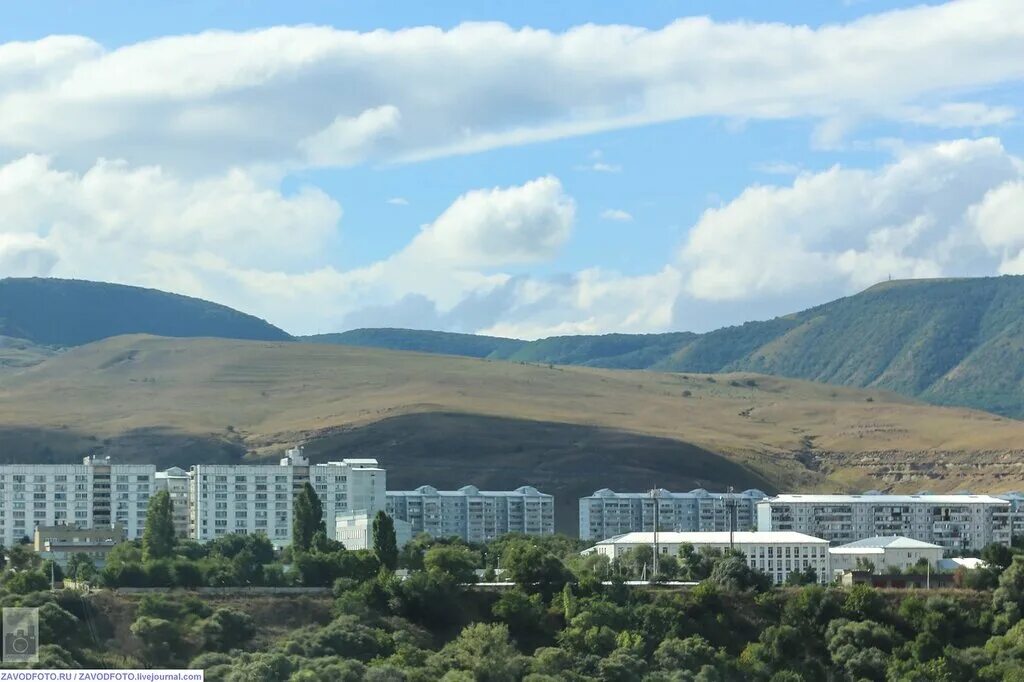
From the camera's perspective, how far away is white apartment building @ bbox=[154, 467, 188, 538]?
12456cm

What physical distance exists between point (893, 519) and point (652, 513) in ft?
65.0

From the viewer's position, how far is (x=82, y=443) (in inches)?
7402

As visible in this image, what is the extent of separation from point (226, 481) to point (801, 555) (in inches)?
1575

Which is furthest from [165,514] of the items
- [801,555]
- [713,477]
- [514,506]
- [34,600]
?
[713,477]

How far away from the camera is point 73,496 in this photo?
118938mm

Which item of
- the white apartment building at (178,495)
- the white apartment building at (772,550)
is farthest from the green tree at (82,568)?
the white apartment building at (178,495)

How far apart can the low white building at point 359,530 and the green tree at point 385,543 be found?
21364 millimetres

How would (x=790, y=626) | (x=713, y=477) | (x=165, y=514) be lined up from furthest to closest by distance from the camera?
(x=713, y=477) → (x=165, y=514) → (x=790, y=626)

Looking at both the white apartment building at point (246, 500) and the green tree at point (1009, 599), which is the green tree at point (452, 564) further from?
the white apartment building at point (246, 500)

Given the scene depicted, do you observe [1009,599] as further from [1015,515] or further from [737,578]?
[1015,515]

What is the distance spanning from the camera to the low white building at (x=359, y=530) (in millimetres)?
112500

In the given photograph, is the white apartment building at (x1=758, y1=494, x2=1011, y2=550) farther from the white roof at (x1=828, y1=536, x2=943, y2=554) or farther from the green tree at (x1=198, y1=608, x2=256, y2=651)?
the green tree at (x1=198, y1=608, x2=256, y2=651)

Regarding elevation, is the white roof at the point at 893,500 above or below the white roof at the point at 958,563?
above

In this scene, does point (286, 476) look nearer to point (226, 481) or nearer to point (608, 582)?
point (226, 481)
